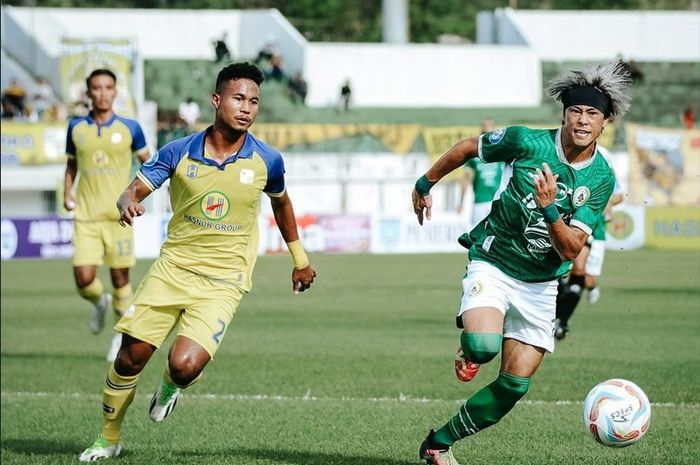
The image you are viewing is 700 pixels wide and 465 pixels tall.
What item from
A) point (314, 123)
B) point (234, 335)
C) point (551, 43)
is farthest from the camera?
point (551, 43)

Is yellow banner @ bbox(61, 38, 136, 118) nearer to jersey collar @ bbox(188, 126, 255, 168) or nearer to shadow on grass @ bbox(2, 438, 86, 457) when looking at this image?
shadow on grass @ bbox(2, 438, 86, 457)

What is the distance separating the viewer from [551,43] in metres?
46.9

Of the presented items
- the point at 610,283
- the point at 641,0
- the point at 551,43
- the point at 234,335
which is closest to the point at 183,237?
the point at 234,335

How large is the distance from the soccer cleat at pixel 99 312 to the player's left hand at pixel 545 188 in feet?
23.7

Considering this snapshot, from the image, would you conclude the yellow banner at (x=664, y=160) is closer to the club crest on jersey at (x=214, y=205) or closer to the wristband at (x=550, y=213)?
the club crest on jersey at (x=214, y=205)

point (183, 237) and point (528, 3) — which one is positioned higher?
point (528, 3)

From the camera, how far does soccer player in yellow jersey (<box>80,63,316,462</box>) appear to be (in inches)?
282

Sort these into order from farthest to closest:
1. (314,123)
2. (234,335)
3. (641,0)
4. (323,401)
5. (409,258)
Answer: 1. (641,0)
2. (314,123)
3. (409,258)
4. (234,335)
5. (323,401)

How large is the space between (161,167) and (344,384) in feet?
13.7

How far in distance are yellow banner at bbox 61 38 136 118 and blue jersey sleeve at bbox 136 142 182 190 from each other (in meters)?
29.0

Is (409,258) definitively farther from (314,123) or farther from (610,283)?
(314,123)

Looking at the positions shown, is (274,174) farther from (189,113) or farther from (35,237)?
(189,113)

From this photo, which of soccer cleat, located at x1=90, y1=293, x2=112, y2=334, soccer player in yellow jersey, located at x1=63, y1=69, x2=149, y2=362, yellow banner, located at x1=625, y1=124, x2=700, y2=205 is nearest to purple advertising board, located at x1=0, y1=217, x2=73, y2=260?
soccer cleat, located at x1=90, y1=293, x2=112, y2=334

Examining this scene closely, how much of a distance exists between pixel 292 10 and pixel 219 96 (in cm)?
5275
